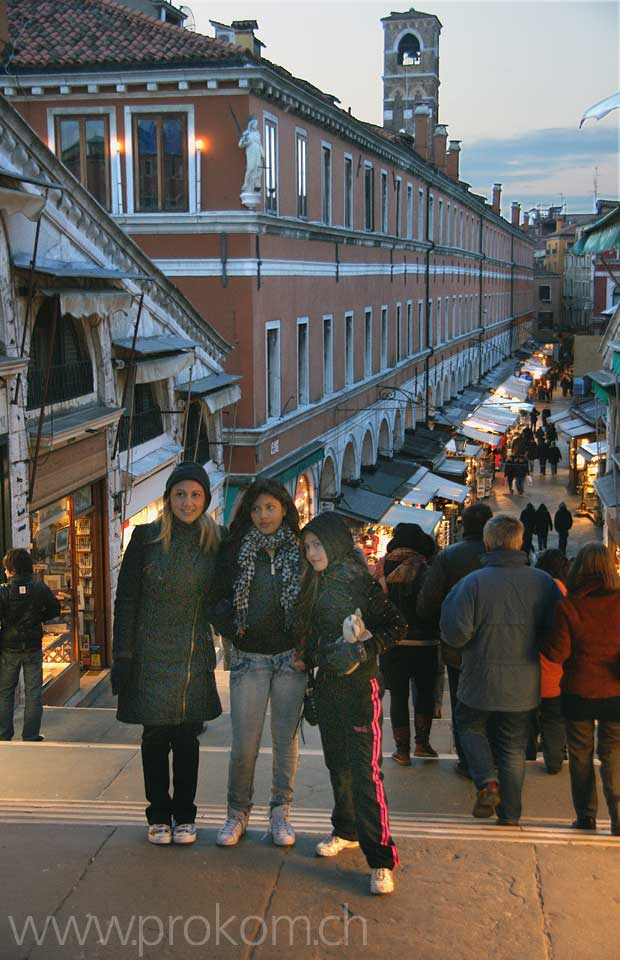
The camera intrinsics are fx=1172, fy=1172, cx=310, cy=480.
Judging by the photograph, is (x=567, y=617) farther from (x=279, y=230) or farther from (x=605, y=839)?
(x=279, y=230)

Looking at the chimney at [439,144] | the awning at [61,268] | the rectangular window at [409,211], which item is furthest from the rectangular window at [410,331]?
the awning at [61,268]

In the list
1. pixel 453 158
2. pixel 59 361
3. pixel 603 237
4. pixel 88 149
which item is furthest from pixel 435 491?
pixel 453 158

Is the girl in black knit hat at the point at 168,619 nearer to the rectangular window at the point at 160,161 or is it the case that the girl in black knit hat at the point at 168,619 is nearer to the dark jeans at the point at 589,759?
the dark jeans at the point at 589,759

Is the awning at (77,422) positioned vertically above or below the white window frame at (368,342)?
below

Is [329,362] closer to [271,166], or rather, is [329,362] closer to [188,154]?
[271,166]

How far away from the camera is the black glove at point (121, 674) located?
5.00 meters

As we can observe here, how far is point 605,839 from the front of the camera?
541cm

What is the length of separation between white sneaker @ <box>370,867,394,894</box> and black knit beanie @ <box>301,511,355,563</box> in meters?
1.27

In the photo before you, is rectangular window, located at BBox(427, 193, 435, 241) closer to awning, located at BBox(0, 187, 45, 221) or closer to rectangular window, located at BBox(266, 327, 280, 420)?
rectangular window, located at BBox(266, 327, 280, 420)

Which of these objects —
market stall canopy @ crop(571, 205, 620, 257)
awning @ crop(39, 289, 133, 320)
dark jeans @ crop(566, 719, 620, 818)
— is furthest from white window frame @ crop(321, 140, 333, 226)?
dark jeans @ crop(566, 719, 620, 818)

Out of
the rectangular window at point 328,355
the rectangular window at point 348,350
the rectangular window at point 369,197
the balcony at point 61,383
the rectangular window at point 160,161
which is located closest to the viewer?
the balcony at point 61,383

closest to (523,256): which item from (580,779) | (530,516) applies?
(530,516)

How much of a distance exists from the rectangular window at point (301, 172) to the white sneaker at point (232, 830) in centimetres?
1850

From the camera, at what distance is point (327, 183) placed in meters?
25.2
